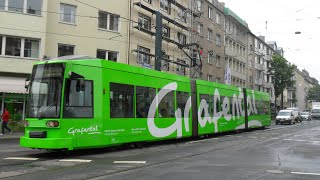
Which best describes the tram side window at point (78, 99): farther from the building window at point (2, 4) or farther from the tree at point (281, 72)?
the tree at point (281, 72)

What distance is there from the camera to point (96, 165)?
37.8ft

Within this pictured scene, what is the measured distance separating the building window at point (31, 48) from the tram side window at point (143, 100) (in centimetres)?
1404

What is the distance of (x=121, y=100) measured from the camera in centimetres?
1555

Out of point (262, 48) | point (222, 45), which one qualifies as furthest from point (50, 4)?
point (262, 48)

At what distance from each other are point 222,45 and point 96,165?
154ft

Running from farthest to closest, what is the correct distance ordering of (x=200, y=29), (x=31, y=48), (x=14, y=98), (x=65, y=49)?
(x=200, y=29) < (x=65, y=49) < (x=31, y=48) < (x=14, y=98)

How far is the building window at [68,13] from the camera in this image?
100 feet

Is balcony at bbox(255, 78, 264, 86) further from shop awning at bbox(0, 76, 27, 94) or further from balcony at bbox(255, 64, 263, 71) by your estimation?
shop awning at bbox(0, 76, 27, 94)

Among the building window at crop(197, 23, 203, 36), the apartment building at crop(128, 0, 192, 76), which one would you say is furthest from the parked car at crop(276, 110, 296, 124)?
the building window at crop(197, 23, 203, 36)

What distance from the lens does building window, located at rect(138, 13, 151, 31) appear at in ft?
118

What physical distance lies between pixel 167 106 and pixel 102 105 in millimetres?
4969

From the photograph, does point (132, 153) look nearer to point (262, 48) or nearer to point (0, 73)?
point (0, 73)

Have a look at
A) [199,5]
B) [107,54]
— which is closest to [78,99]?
[107,54]

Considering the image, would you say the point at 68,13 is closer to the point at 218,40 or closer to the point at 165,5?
the point at 165,5
